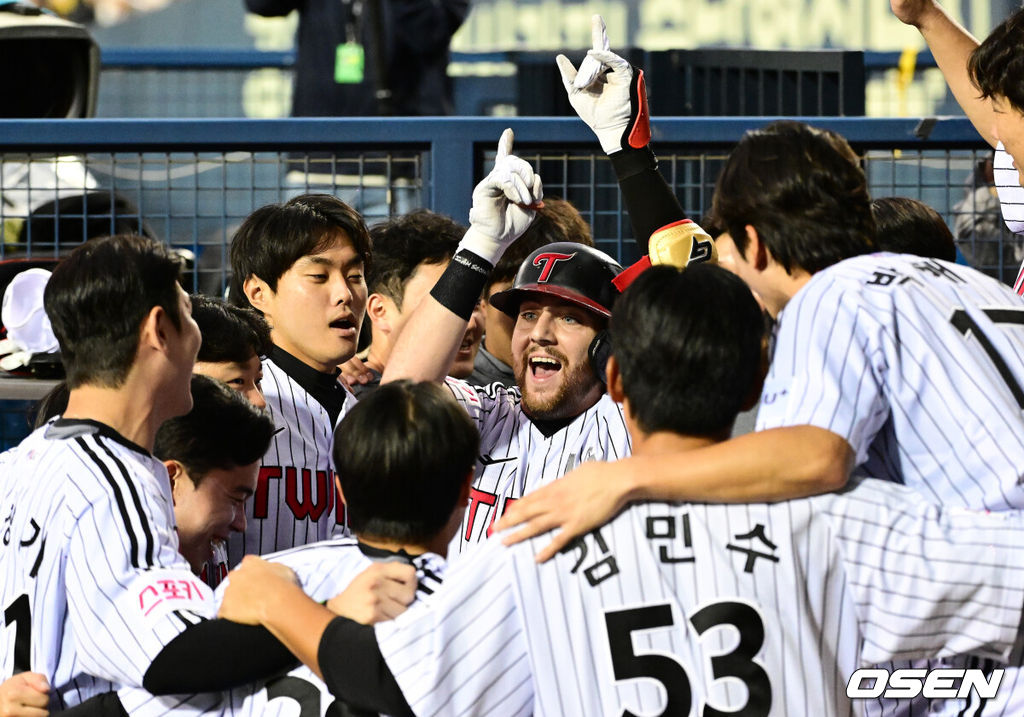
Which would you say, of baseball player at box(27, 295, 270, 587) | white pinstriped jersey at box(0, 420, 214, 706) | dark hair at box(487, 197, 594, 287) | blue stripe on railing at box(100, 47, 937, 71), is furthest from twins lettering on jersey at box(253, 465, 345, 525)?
blue stripe on railing at box(100, 47, 937, 71)

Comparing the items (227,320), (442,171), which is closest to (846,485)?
(227,320)

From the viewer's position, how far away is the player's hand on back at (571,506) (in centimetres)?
155

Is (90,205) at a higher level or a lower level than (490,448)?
higher

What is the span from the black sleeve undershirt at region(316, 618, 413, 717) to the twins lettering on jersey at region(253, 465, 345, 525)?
97 cm

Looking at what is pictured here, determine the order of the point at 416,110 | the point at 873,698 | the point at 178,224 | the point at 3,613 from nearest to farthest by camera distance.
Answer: the point at 873,698 < the point at 3,613 < the point at 178,224 < the point at 416,110

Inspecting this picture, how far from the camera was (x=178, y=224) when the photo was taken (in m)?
4.54

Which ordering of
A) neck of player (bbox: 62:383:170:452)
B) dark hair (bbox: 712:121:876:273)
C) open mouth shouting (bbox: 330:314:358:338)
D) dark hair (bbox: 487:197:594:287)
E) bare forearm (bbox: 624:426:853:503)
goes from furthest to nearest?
dark hair (bbox: 487:197:594:287)
open mouth shouting (bbox: 330:314:358:338)
neck of player (bbox: 62:383:170:452)
dark hair (bbox: 712:121:876:273)
bare forearm (bbox: 624:426:853:503)

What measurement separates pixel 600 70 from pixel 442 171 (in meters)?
0.84

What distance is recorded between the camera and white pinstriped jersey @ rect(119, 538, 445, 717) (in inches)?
66.0

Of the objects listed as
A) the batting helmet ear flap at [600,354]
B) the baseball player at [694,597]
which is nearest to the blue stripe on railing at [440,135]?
the batting helmet ear flap at [600,354]

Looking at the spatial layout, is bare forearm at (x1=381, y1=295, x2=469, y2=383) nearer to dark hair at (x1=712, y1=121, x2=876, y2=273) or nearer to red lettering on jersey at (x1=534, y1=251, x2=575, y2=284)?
red lettering on jersey at (x1=534, y1=251, x2=575, y2=284)

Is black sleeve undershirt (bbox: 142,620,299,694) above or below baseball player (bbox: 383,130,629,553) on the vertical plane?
below

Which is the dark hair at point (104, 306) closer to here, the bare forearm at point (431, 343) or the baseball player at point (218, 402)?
the baseball player at point (218, 402)

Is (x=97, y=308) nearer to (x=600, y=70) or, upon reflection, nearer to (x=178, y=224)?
(x=600, y=70)
